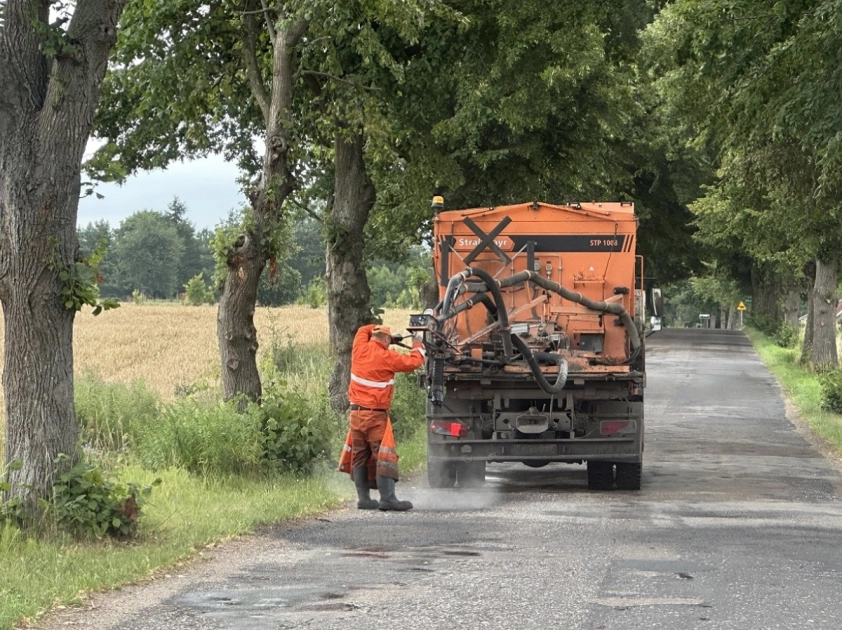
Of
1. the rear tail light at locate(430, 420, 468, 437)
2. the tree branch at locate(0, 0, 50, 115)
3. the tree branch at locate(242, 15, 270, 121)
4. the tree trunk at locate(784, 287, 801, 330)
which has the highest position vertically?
the tree branch at locate(242, 15, 270, 121)

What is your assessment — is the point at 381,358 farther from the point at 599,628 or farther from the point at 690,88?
the point at 690,88

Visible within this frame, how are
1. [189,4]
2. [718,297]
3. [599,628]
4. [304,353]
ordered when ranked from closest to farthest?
[599,628] < [189,4] < [304,353] < [718,297]

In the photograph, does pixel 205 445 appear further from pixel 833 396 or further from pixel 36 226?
pixel 833 396

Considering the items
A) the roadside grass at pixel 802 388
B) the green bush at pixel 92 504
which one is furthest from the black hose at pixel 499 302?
the roadside grass at pixel 802 388

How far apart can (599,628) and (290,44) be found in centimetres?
1061

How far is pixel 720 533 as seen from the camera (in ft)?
36.5

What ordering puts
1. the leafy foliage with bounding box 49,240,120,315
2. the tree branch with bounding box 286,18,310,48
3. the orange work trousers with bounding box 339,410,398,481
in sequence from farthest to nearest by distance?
the tree branch with bounding box 286,18,310,48 < the orange work trousers with bounding box 339,410,398,481 < the leafy foliage with bounding box 49,240,120,315

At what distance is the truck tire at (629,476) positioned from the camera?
14.8 meters

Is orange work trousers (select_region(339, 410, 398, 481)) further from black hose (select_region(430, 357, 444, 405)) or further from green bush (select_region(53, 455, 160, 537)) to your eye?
green bush (select_region(53, 455, 160, 537))

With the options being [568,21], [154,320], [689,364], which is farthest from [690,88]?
[154,320]

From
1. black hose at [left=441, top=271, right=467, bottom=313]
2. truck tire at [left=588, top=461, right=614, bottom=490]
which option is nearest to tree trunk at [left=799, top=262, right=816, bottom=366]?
truck tire at [left=588, top=461, right=614, bottom=490]

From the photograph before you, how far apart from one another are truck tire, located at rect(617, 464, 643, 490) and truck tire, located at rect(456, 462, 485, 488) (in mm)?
1637

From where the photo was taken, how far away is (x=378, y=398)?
1273cm

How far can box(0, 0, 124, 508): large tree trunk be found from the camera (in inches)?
395
